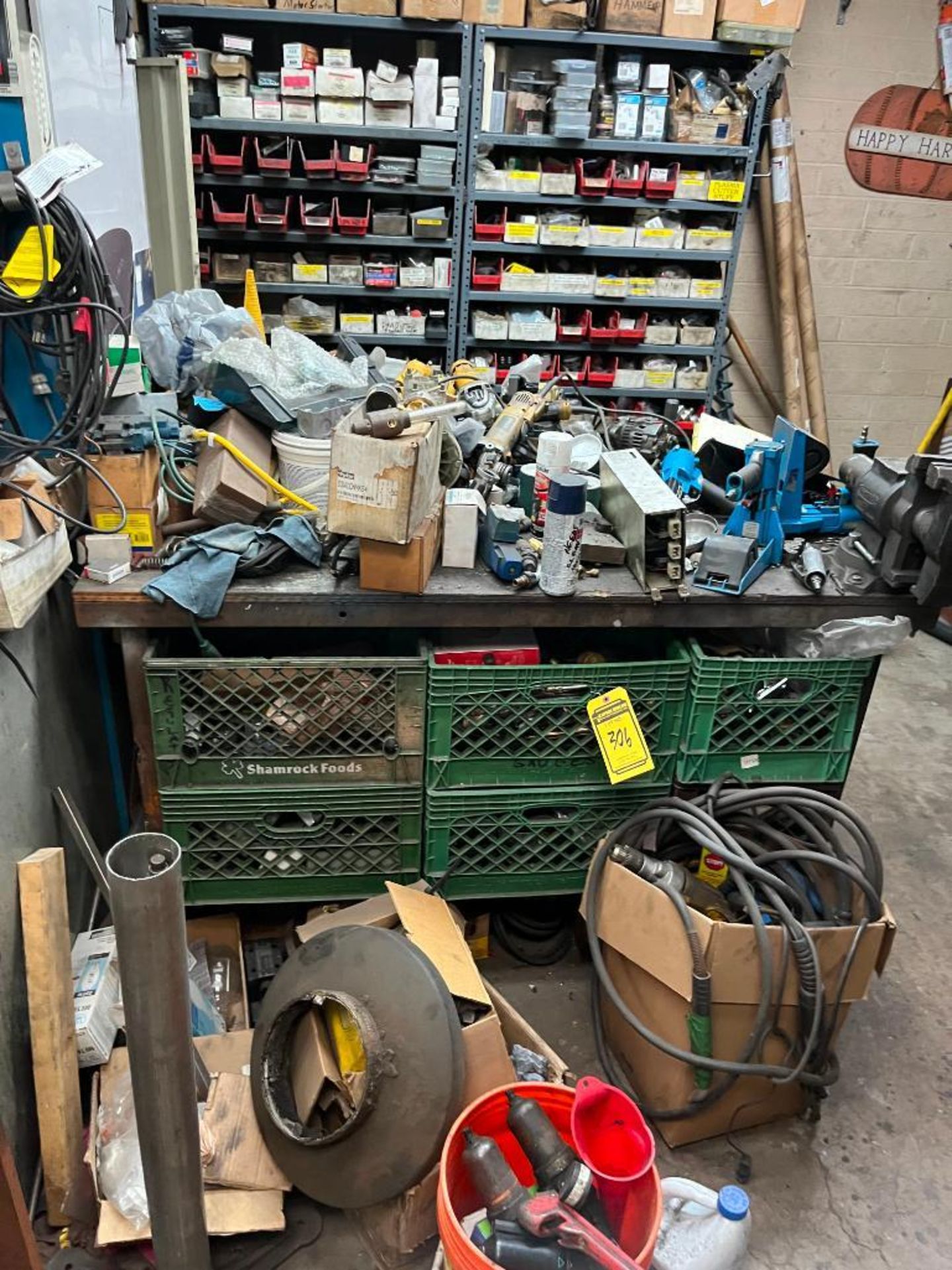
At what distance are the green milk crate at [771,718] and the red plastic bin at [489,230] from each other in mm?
2492

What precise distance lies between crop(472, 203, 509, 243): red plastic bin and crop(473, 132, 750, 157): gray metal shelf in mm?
253

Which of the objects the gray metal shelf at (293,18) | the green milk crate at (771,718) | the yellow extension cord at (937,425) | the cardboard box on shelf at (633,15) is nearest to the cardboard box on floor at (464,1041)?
the green milk crate at (771,718)

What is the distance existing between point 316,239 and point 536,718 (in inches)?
105

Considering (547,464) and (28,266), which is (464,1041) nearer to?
(547,464)

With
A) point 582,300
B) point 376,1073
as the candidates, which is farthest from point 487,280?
point 376,1073

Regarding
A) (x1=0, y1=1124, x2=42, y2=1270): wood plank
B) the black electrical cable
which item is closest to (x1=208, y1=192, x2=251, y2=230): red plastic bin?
the black electrical cable

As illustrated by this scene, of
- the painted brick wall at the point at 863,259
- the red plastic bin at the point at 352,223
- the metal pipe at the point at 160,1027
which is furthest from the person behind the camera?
the painted brick wall at the point at 863,259

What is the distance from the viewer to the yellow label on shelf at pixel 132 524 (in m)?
1.59

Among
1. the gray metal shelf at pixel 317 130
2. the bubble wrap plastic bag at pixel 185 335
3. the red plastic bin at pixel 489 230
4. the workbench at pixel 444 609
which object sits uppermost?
the gray metal shelf at pixel 317 130

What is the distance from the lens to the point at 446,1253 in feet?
3.88

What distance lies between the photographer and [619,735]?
164 cm

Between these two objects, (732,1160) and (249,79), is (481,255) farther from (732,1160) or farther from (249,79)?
(732,1160)

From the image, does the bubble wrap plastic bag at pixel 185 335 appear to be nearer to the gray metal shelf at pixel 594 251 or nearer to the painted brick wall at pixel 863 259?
the gray metal shelf at pixel 594 251

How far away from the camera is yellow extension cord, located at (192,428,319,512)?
65.5 inches
